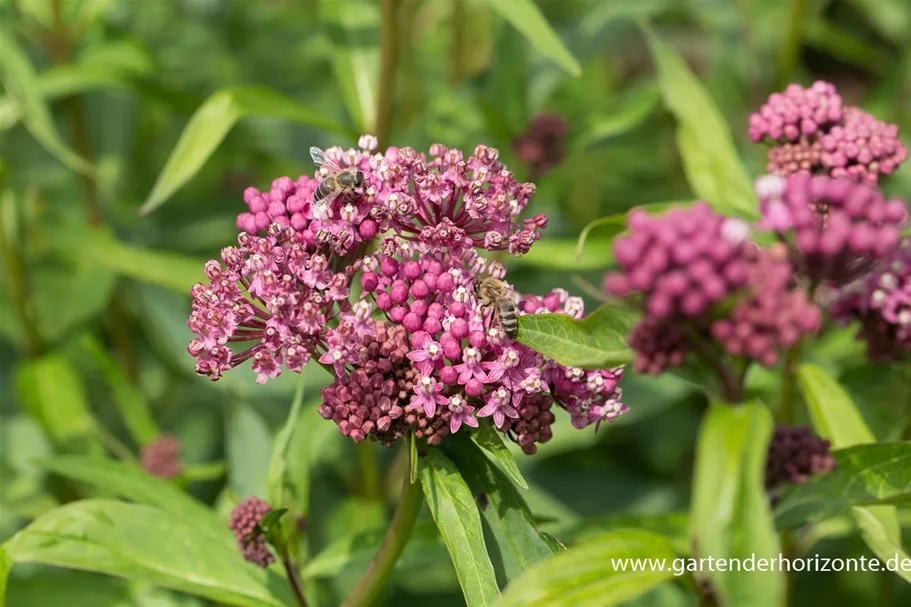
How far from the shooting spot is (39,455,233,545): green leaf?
3.52 m

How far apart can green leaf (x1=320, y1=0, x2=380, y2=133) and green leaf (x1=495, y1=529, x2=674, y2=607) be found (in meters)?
Result: 2.92

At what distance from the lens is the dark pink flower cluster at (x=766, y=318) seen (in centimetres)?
209

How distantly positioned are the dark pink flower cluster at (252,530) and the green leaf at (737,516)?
1.54m

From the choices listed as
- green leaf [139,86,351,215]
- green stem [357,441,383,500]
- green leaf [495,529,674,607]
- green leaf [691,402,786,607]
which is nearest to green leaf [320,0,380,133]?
green leaf [139,86,351,215]

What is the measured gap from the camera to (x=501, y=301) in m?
2.64

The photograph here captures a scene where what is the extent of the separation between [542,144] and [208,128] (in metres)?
1.75

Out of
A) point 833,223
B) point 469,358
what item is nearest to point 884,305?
point 833,223

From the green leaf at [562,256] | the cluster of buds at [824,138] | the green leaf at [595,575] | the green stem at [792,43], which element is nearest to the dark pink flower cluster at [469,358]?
the green leaf at [595,575]

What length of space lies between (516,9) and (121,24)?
395 centimetres

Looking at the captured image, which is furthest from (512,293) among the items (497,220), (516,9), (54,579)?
(54,579)

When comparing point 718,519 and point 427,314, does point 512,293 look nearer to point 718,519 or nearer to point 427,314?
point 427,314

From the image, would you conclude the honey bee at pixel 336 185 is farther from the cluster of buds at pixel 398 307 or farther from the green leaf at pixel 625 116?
the green leaf at pixel 625 116

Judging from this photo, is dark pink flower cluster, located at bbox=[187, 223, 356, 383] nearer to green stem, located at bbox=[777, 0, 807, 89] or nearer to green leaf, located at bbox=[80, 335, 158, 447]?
green leaf, located at bbox=[80, 335, 158, 447]

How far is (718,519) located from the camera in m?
2.04
